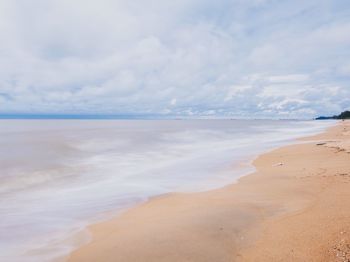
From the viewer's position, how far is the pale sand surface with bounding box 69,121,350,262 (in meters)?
5.11

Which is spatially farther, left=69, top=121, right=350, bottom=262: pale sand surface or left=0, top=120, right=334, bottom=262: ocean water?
left=0, top=120, right=334, bottom=262: ocean water

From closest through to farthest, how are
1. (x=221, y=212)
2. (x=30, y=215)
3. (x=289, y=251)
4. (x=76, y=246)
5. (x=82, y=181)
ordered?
(x=289, y=251) < (x=76, y=246) < (x=221, y=212) < (x=30, y=215) < (x=82, y=181)

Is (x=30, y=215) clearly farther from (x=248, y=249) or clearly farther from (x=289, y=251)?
(x=289, y=251)

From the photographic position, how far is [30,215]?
831 cm

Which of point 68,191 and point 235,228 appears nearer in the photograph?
point 235,228

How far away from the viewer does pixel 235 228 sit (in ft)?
20.6

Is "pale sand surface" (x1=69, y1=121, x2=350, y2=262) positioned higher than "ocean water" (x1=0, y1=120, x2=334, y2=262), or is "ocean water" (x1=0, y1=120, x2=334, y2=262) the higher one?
"pale sand surface" (x1=69, y1=121, x2=350, y2=262)

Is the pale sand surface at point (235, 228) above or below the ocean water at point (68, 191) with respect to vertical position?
above

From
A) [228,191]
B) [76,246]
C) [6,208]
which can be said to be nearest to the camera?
[76,246]

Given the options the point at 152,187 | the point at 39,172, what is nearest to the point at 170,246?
the point at 152,187

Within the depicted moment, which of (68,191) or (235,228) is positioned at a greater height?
(235,228)

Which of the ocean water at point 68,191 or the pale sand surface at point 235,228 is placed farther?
the ocean water at point 68,191

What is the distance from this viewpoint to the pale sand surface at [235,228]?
511 centimetres

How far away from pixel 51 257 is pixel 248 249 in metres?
3.53
